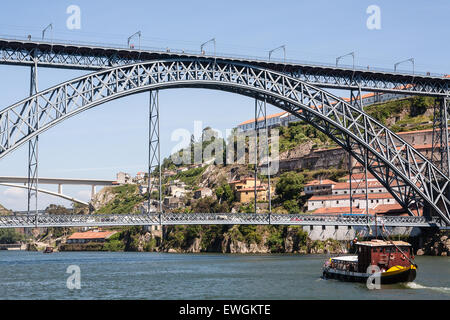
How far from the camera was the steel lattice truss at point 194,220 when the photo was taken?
52591 millimetres

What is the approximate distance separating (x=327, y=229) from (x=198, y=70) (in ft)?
99.1

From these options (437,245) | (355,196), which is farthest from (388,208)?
(437,245)

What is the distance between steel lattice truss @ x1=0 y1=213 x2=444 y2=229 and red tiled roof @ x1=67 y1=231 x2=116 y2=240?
214ft

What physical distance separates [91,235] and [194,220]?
78.0m

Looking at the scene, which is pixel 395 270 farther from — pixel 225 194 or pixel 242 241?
pixel 225 194

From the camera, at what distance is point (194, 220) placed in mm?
62188

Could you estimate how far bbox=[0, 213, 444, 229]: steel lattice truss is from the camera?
52.6 meters

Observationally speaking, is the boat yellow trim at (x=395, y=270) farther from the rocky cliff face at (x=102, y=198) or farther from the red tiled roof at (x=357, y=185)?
the rocky cliff face at (x=102, y=198)

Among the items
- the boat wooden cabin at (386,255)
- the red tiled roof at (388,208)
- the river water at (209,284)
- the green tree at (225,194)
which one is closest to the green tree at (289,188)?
the green tree at (225,194)

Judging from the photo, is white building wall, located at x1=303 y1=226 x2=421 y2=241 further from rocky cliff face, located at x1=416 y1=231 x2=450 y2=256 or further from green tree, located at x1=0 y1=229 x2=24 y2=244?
green tree, located at x1=0 y1=229 x2=24 y2=244

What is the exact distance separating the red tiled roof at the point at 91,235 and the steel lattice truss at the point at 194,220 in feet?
214

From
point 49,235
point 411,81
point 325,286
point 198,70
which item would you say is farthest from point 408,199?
point 49,235

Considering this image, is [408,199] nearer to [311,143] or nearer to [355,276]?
[355,276]

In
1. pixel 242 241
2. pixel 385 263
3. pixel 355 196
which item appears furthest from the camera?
pixel 355 196
